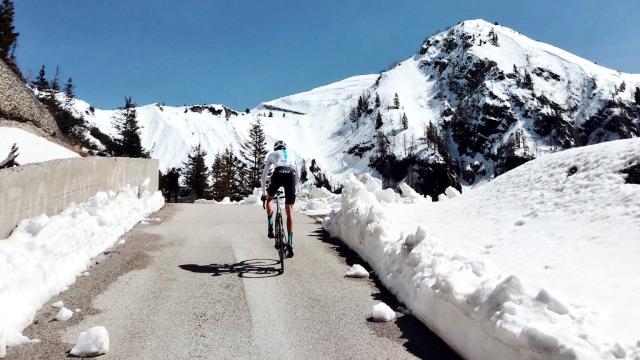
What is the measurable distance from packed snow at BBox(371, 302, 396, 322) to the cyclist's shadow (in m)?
2.46

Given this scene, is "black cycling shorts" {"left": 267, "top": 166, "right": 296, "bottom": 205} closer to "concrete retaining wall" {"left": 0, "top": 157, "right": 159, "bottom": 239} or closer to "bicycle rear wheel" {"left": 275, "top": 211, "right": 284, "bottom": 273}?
"bicycle rear wheel" {"left": 275, "top": 211, "right": 284, "bottom": 273}

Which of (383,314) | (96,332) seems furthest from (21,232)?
(383,314)

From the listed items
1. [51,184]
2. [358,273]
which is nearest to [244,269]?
[358,273]

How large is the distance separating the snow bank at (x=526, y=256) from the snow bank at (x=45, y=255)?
457 cm

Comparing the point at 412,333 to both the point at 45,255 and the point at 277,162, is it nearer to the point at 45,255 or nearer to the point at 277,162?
the point at 277,162

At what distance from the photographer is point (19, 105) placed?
24.9m

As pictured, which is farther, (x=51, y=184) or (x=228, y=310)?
(x=51, y=184)

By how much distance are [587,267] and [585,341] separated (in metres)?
4.38

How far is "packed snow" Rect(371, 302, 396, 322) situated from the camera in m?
6.30

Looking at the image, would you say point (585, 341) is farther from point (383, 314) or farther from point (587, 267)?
point (587, 267)

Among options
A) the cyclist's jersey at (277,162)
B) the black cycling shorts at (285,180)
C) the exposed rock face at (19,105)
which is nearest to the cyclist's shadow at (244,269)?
the black cycling shorts at (285,180)

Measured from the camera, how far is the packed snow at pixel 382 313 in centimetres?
630

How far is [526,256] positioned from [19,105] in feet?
81.3

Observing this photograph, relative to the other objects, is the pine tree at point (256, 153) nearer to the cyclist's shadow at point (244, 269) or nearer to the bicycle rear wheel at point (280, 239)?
the cyclist's shadow at point (244, 269)
